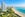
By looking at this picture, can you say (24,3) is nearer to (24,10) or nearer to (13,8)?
(24,10)

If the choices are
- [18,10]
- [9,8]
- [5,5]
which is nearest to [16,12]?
[18,10]

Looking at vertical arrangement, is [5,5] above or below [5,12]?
above

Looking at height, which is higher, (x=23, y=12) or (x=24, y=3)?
(x=24, y=3)

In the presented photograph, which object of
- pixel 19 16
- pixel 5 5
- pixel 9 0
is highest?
pixel 9 0

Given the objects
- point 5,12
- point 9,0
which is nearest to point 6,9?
point 5,12

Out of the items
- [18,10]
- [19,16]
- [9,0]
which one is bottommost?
[19,16]

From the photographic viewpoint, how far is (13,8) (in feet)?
3.13

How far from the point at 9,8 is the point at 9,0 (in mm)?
165

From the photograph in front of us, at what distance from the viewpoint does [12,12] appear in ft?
3.15

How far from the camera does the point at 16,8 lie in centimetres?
95

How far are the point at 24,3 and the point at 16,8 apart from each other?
20 cm

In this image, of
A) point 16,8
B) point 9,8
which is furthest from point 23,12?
point 9,8

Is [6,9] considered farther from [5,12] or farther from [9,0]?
[9,0]

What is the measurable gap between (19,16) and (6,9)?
0.99 ft
